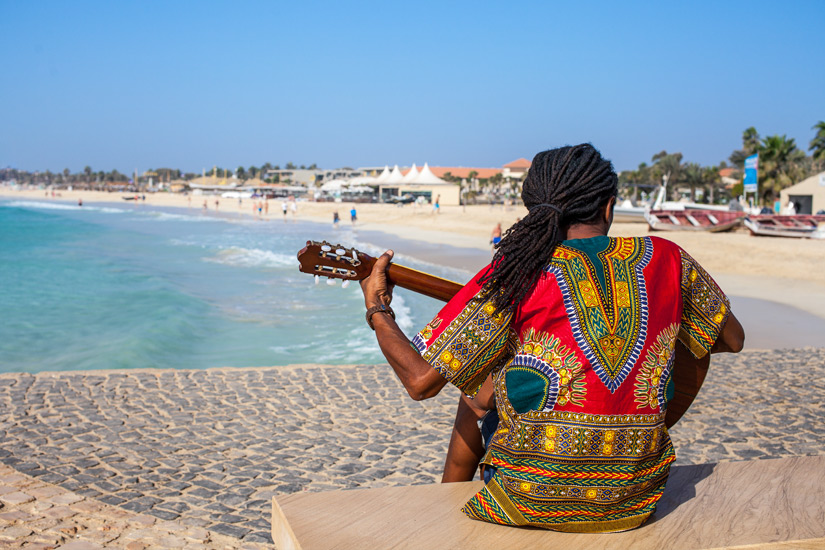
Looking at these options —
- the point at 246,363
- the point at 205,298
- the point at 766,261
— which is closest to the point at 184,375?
the point at 246,363

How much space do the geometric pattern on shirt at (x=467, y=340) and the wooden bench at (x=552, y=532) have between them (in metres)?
→ 0.50

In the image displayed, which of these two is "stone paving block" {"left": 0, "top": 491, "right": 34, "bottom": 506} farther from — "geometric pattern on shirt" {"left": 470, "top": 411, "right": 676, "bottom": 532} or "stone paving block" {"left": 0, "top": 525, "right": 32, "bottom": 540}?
"geometric pattern on shirt" {"left": 470, "top": 411, "right": 676, "bottom": 532}

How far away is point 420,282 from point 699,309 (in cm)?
93

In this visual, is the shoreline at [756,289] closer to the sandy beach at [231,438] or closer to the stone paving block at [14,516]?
the sandy beach at [231,438]

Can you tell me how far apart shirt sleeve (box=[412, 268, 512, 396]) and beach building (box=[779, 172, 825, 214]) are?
44053 millimetres

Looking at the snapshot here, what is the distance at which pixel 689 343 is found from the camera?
2.49 meters

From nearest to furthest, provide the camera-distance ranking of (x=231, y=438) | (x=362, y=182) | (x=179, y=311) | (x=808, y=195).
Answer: (x=231, y=438) → (x=179, y=311) → (x=808, y=195) → (x=362, y=182)

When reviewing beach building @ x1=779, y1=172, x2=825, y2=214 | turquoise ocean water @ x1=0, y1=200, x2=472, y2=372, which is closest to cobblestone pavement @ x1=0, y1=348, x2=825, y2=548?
turquoise ocean water @ x1=0, y1=200, x2=472, y2=372

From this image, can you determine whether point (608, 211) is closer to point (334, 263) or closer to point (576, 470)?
point (576, 470)

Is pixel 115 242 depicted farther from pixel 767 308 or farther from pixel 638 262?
pixel 638 262

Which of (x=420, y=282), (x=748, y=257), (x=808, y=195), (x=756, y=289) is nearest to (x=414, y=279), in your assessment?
(x=420, y=282)

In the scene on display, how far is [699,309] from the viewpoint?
95.5 inches

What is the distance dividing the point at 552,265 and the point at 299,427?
4667mm

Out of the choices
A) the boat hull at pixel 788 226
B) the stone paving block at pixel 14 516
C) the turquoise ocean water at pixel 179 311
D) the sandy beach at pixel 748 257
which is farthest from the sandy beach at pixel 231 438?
the boat hull at pixel 788 226
